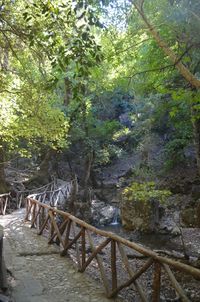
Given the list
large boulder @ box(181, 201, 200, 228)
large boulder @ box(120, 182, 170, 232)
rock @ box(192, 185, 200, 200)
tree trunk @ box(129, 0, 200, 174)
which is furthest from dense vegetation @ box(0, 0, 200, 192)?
large boulder @ box(181, 201, 200, 228)

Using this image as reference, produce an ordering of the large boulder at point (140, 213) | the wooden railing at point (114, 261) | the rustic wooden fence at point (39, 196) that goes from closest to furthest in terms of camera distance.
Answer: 1. the wooden railing at point (114, 261)
2. the large boulder at point (140, 213)
3. the rustic wooden fence at point (39, 196)

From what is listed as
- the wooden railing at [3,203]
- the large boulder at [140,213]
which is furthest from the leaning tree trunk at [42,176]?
the large boulder at [140,213]

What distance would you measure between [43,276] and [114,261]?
1.64m

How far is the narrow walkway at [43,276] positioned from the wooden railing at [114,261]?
0.26 meters

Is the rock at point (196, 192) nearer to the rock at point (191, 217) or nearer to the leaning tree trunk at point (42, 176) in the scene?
the rock at point (191, 217)

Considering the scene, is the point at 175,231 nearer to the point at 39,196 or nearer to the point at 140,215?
the point at 140,215

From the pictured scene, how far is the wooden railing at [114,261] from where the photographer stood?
13.8 feet

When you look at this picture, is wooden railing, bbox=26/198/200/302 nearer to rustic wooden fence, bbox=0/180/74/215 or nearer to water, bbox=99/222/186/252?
water, bbox=99/222/186/252

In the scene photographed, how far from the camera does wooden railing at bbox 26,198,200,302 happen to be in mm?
4219

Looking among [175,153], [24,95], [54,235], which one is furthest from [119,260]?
[175,153]

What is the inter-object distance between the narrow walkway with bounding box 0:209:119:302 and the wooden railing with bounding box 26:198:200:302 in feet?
0.87

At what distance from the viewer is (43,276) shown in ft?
19.6

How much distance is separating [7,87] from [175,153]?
43.8 feet

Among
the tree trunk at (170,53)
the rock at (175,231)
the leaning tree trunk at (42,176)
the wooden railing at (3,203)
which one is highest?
the tree trunk at (170,53)
